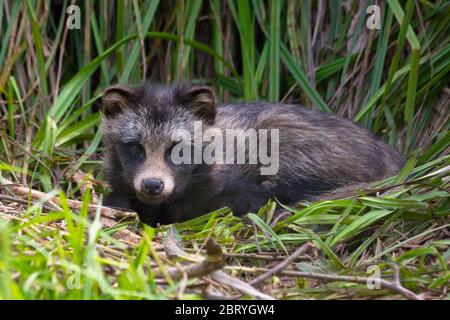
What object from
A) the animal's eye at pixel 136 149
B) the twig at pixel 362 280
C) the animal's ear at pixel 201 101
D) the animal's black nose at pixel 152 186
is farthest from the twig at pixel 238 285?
the animal's ear at pixel 201 101

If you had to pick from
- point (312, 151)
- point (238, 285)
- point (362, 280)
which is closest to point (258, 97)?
point (312, 151)

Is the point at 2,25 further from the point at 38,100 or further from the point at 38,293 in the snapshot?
the point at 38,293

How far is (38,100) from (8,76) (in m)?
0.39

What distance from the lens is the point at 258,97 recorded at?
9250mm

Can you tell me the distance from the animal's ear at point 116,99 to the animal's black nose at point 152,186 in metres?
0.91

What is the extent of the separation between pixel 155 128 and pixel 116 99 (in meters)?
0.51

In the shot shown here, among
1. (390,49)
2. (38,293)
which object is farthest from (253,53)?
(38,293)

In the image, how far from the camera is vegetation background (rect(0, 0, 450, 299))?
6074 mm

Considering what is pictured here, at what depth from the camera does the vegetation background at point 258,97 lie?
6074mm

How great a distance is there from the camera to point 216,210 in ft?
23.8

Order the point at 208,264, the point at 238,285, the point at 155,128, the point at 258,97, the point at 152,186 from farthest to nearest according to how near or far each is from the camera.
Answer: the point at 258,97 → the point at 155,128 → the point at 152,186 → the point at 238,285 → the point at 208,264

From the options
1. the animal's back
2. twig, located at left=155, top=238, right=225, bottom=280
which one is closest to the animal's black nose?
the animal's back

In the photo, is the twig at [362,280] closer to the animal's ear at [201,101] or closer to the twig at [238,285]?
the twig at [238,285]

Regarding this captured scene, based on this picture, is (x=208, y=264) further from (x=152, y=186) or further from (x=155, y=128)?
(x=155, y=128)
